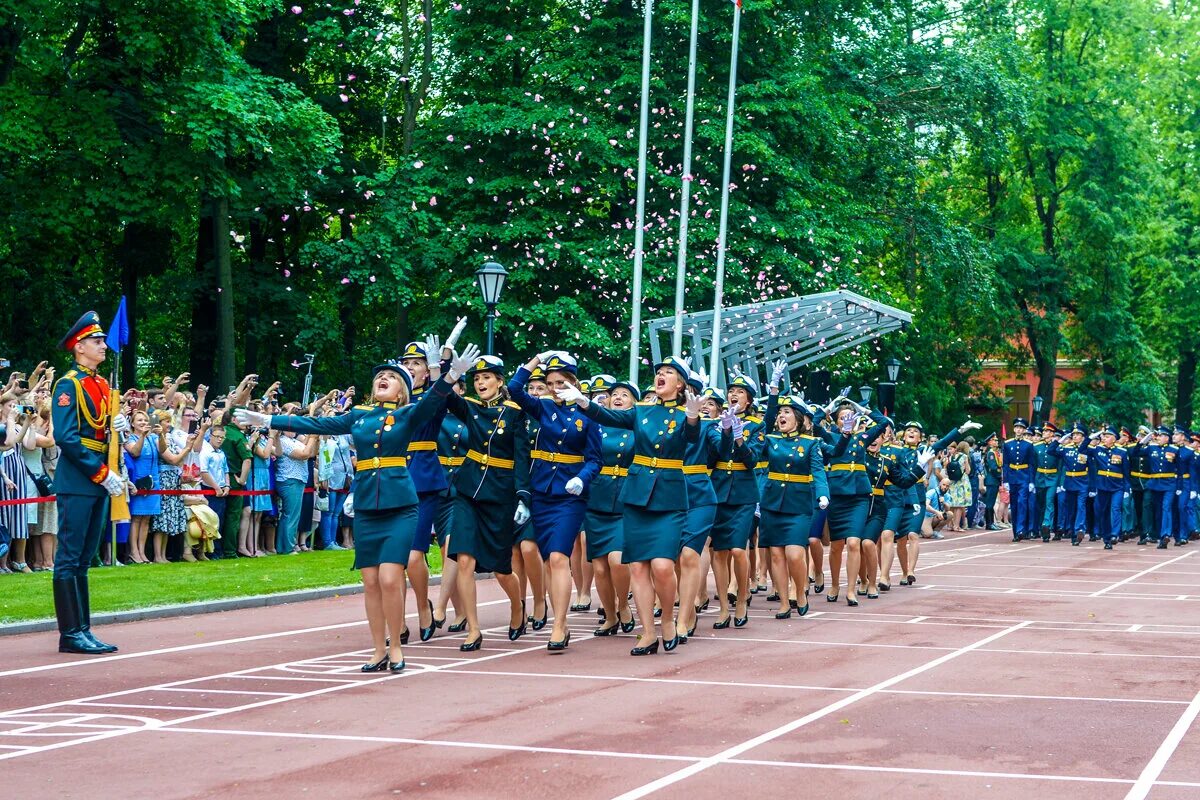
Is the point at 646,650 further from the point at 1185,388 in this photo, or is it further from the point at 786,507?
the point at 1185,388

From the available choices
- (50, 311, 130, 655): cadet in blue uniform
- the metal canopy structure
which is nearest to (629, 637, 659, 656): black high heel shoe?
(50, 311, 130, 655): cadet in blue uniform

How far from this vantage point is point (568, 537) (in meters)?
12.4

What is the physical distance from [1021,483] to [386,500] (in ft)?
78.7

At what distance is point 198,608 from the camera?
48.3 feet

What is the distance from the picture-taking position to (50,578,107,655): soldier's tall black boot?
11641mm

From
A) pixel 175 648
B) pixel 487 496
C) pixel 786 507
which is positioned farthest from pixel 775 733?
pixel 786 507

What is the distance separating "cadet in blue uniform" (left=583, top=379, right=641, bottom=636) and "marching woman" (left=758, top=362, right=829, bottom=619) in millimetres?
2517

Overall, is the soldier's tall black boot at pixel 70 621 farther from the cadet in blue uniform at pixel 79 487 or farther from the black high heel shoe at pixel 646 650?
the black high heel shoe at pixel 646 650

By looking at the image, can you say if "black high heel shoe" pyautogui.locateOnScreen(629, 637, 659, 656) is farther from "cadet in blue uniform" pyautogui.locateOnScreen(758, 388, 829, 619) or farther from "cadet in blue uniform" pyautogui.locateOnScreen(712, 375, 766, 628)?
"cadet in blue uniform" pyautogui.locateOnScreen(758, 388, 829, 619)

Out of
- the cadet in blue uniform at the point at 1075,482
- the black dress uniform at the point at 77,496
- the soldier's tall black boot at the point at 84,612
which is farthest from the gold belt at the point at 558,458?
the cadet in blue uniform at the point at 1075,482

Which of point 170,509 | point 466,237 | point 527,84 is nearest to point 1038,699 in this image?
point 170,509

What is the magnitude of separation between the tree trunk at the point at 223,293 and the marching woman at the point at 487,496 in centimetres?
1897

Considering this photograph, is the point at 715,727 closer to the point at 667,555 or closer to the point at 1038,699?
the point at 1038,699

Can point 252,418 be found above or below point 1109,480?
above
